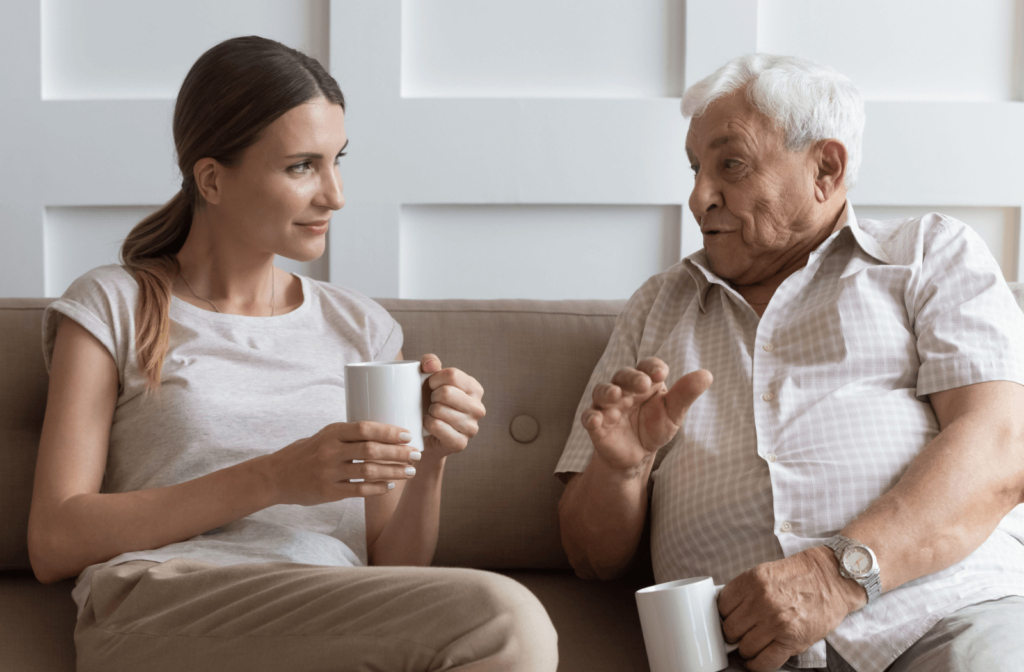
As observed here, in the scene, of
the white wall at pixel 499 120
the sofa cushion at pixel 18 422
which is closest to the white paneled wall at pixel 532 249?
the white wall at pixel 499 120

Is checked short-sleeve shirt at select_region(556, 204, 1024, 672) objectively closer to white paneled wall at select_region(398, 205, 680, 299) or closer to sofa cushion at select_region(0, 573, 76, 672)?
white paneled wall at select_region(398, 205, 680, 299)

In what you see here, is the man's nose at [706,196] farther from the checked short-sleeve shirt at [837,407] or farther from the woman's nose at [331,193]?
the woman's nose at [331,193]

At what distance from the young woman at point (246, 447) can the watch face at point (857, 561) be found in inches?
16.0

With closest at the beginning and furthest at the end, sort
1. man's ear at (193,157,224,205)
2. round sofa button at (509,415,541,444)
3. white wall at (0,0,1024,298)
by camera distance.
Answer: man's ear at (193,157,224,205) < round sofa button at (509,415,541,444) < white wall at (0,0,1024,298)

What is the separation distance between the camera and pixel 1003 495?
114cm

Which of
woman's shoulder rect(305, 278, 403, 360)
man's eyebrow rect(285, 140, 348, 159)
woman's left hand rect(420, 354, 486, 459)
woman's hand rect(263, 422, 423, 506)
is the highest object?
man's eyebrow rect(285, 140, 348, 159)

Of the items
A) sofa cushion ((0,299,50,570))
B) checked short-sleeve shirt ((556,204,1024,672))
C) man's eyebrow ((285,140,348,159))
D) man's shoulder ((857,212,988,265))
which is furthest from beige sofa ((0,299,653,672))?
man's shoulder ((857,212,988,265))

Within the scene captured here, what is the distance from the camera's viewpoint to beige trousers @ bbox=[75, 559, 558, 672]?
0.88m

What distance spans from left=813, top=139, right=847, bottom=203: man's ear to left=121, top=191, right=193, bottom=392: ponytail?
1009 mm

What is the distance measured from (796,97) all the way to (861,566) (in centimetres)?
72

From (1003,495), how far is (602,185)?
949 millimetres

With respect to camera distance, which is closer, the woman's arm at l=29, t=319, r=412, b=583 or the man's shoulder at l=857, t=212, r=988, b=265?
the woman's arm at l=29, t=319, r=412, b=583

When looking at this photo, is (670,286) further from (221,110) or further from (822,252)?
(221,110)

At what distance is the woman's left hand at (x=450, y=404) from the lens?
1046mm
